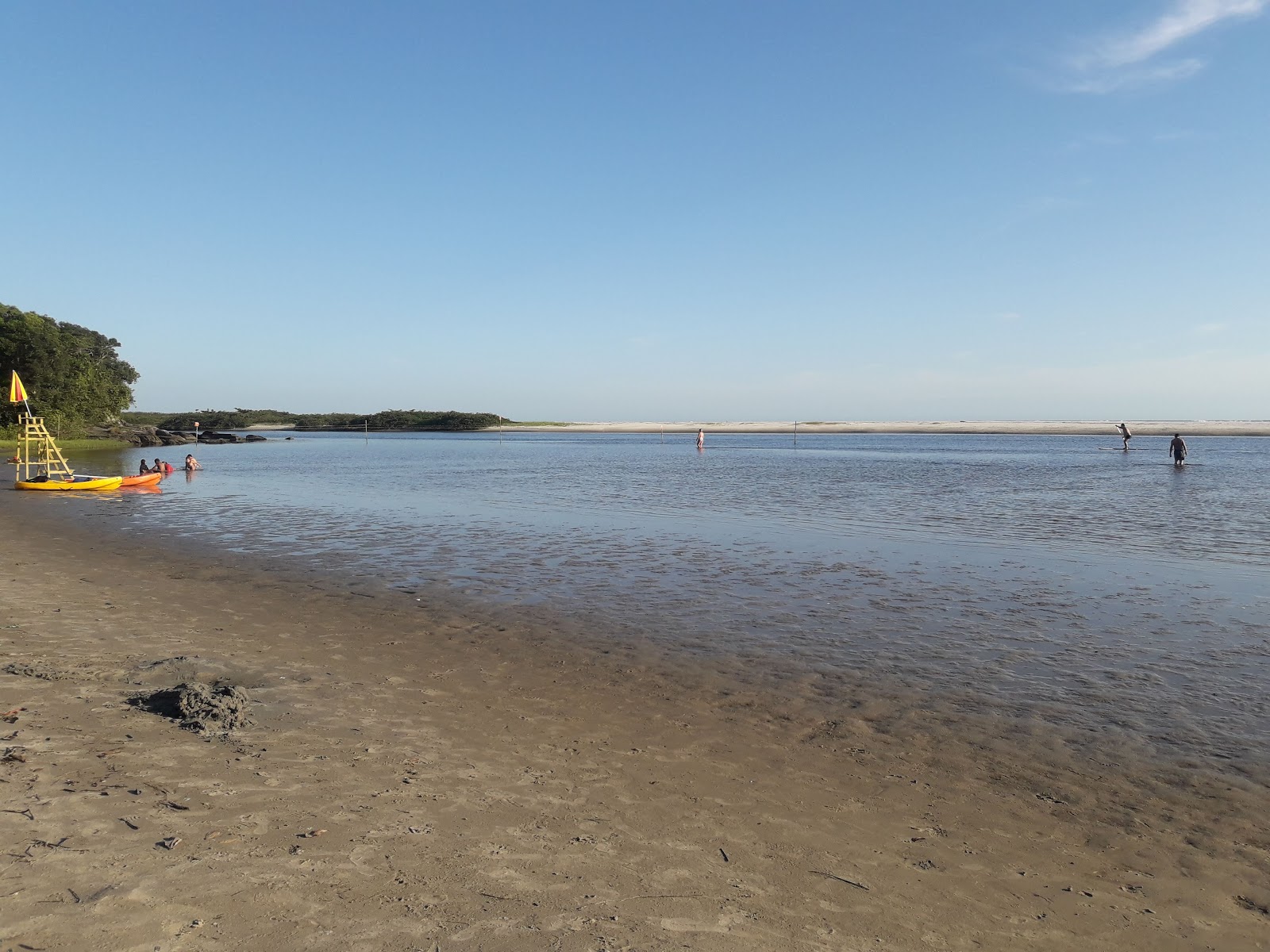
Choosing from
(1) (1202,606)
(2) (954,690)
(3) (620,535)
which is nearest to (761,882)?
(2) (954,690)

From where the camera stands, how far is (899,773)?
21.8 ft

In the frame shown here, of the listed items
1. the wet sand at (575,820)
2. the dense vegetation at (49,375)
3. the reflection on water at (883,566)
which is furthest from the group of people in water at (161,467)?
the dense vegetation at (49,375)

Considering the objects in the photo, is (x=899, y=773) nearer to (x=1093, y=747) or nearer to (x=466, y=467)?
(x=1093, y=747)

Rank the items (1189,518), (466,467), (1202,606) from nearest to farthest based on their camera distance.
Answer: (1202,606), (1189,518), (466,467)

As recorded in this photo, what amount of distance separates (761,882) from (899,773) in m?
2.33

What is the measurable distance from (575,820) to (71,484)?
116 feet

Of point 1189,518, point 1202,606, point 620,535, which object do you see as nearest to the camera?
point 1202,606

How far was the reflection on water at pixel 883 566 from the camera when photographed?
31.4 feet

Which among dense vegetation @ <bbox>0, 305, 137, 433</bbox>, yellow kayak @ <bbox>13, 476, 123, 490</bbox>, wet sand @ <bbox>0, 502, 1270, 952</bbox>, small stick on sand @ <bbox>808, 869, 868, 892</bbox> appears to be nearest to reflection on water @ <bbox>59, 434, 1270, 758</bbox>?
wet sand @ <bbox>0, 502, 1270, 952</bbox>

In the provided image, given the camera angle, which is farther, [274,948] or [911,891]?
[911,891]

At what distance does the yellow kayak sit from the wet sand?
92.2ft

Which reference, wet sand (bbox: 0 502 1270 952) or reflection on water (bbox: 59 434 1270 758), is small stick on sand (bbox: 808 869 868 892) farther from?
reflection on water (bbox: 59 434 1270 758)

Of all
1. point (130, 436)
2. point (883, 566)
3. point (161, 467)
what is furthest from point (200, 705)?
point (130, 436)

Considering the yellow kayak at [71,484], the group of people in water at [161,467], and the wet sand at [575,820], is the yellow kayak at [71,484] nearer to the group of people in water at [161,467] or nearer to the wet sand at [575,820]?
the group of people in water at [161,467]
